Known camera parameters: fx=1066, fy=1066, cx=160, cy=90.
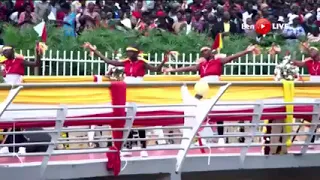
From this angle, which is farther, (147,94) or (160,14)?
(160,14)

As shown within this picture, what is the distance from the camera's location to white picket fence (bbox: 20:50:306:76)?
20.0 m

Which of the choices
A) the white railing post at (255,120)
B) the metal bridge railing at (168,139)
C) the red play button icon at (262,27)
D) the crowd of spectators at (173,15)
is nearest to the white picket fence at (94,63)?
the crowd of spectators at (173,15)

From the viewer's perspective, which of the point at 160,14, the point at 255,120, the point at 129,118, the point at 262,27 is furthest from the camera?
the point at 160,14

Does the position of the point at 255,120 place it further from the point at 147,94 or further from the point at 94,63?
the point at 94,63

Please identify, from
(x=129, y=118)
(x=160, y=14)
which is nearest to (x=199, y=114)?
(x=129, y=118)

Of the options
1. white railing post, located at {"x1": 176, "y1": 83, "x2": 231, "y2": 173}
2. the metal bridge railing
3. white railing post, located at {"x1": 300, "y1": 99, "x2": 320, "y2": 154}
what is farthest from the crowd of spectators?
white railing post, located at {"x1": 176, "y1": 83, "x2": 231, "y2": 173}

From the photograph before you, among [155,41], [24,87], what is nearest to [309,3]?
[155,41]

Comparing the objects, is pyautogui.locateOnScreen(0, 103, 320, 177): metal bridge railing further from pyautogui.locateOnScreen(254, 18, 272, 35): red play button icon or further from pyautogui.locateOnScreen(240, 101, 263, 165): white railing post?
pyautogui.locateOnScreen(254, 18, 272, 35): red play button icon

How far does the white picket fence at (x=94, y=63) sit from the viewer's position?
20000mm

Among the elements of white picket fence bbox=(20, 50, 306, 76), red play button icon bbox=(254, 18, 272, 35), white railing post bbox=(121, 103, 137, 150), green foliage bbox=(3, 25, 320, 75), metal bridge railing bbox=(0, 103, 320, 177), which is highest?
red play button icon bbox=(254, 18, 272, 35)

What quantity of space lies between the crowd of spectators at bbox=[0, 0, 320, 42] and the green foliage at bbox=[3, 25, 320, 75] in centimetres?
48

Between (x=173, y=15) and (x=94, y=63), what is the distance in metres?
5.28

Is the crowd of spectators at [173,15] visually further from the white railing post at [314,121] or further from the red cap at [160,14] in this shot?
the white railing post at [314,121]

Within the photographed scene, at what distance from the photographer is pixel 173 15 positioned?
2505 centimetres
